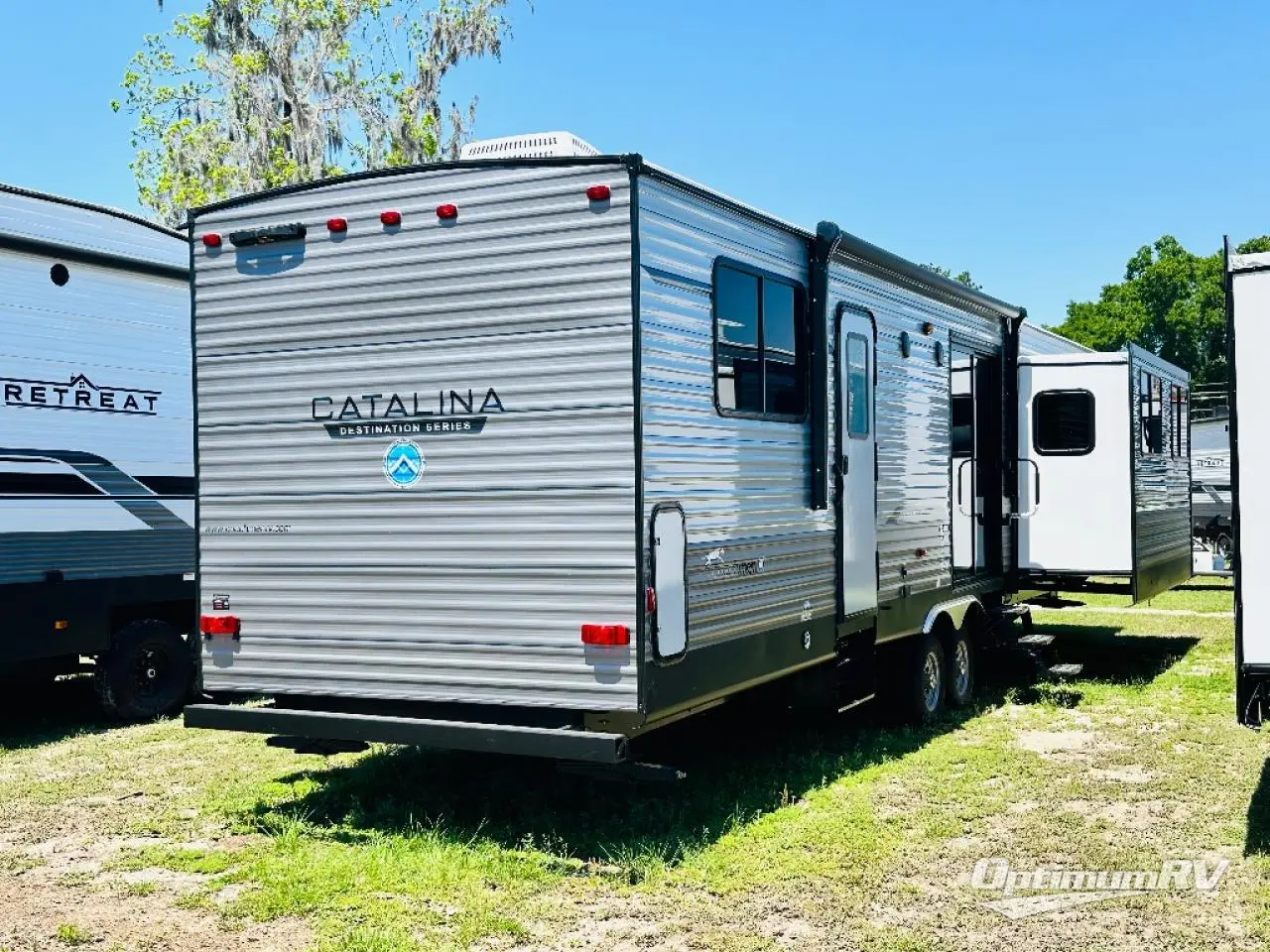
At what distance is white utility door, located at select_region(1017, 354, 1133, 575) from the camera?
1073 cm

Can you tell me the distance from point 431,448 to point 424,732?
1.34m

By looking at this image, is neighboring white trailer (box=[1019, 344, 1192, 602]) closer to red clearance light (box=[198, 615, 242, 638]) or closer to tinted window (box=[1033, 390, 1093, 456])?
tinted window (box=[1033, 390, 1093, 456])

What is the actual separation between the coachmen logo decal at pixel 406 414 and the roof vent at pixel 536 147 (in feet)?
3.90

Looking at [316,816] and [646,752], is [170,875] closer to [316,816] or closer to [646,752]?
[316,816]

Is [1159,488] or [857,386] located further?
[1159,488]

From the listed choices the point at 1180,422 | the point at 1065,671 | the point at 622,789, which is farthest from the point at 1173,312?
the point at 622,789

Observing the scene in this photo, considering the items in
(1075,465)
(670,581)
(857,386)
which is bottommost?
(670,581)

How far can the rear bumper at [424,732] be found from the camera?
561 centimetres

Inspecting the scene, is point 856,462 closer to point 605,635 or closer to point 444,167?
point 605,635

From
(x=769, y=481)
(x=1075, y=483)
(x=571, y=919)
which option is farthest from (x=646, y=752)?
(x=1075, y=483)

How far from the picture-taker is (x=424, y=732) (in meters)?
5.96

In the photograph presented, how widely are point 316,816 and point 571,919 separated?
202cm

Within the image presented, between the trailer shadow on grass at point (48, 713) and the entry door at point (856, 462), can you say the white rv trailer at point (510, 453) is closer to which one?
the entry door at point (856, 462)

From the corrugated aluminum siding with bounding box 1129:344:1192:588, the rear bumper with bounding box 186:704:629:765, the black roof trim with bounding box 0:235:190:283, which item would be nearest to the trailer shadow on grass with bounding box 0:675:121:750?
the black roof trim with bounding box 0:235:190:283
